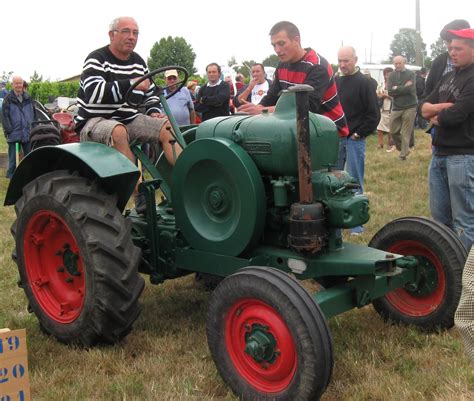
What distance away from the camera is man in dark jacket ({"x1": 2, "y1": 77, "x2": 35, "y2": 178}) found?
10500mm

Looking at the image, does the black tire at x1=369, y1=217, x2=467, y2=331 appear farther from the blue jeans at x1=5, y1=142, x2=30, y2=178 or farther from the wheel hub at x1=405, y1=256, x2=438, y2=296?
Result: the blue jeans at x1=5, y1=142, x2=30, y2=178

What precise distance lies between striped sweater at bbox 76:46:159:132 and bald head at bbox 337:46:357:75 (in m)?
2.82

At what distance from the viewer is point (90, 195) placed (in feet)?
11.6

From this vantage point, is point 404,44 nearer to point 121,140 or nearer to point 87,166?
point 121,140

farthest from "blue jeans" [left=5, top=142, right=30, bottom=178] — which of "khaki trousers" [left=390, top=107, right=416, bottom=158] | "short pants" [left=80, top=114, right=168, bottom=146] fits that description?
"short pants" [left=80, top=114, right=168, bottom=146]

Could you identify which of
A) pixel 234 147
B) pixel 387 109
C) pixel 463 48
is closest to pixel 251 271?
pixel 234 147

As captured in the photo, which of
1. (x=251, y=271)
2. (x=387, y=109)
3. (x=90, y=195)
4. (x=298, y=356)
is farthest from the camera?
(x=387, y=109)

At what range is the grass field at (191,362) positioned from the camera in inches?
121

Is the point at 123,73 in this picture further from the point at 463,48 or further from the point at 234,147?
the point at 463,48

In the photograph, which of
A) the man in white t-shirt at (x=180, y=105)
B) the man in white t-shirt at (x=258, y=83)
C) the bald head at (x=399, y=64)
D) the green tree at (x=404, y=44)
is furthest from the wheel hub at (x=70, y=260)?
the green tree at (x=404, y=44)

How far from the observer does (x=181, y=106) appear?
9414 mm

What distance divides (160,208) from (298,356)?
1826mm

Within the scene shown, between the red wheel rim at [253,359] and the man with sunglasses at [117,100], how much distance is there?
144 centimetres

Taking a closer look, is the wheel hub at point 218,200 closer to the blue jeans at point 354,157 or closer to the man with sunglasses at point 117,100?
the man with sunglasses at point 117,100
